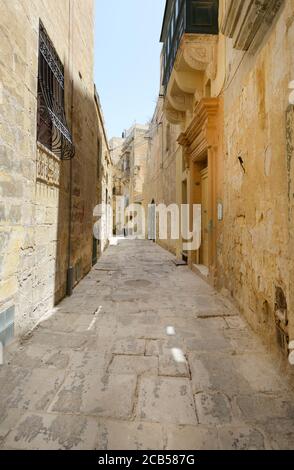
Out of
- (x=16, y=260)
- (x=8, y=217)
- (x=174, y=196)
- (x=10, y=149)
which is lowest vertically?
(x=16, y=260)

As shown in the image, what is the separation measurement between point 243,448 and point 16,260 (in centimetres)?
226

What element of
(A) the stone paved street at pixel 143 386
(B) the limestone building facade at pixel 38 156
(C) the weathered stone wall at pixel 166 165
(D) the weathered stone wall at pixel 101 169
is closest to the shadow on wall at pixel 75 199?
(B) the limestone building facade at pixel 38 156

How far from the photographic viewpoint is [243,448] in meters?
Answer: 1.38

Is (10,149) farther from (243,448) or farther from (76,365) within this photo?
(243,448)

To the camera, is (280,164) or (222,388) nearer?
(222,388)

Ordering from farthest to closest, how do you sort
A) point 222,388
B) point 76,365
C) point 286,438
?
point 76,365
point 222,388
point 286,438

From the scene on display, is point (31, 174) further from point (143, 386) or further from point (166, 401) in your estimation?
point (166, 401)

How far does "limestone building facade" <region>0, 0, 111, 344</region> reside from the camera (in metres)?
2.34

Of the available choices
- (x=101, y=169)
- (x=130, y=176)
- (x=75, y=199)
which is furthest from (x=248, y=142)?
(x=130, y=176)

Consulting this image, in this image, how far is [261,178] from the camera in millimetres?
2688

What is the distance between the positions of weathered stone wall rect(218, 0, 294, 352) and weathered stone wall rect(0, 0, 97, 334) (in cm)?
234

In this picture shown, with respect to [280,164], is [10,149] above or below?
above

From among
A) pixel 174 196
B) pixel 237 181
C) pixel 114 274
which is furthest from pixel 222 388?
pixel 174 196
